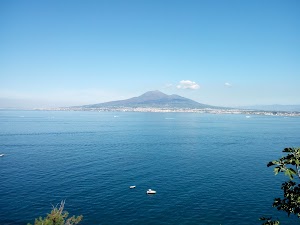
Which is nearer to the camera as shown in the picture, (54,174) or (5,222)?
(5,222)

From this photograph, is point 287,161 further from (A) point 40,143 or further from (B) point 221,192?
(A) point 40,143

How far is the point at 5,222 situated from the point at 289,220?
51830mm

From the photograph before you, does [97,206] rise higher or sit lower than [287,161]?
lower

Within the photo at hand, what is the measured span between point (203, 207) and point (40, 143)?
99171 mm

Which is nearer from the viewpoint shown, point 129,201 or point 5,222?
point 5,222

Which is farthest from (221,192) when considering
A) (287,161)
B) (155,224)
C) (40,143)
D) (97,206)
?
(40,143)

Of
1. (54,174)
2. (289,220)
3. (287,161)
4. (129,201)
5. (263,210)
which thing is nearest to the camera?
(287,161)

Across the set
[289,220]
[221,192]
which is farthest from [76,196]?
[289,220]

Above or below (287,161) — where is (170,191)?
below

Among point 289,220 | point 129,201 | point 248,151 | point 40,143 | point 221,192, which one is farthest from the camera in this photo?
point 40,143

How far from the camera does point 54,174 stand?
7119 cm

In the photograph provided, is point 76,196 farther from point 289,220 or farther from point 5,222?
point 289,220

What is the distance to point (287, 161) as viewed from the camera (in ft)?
36.4

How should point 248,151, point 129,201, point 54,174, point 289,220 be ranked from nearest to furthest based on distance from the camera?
1. point 289,220
2. point 129,201
3. point 54,174
4. point 248,151
